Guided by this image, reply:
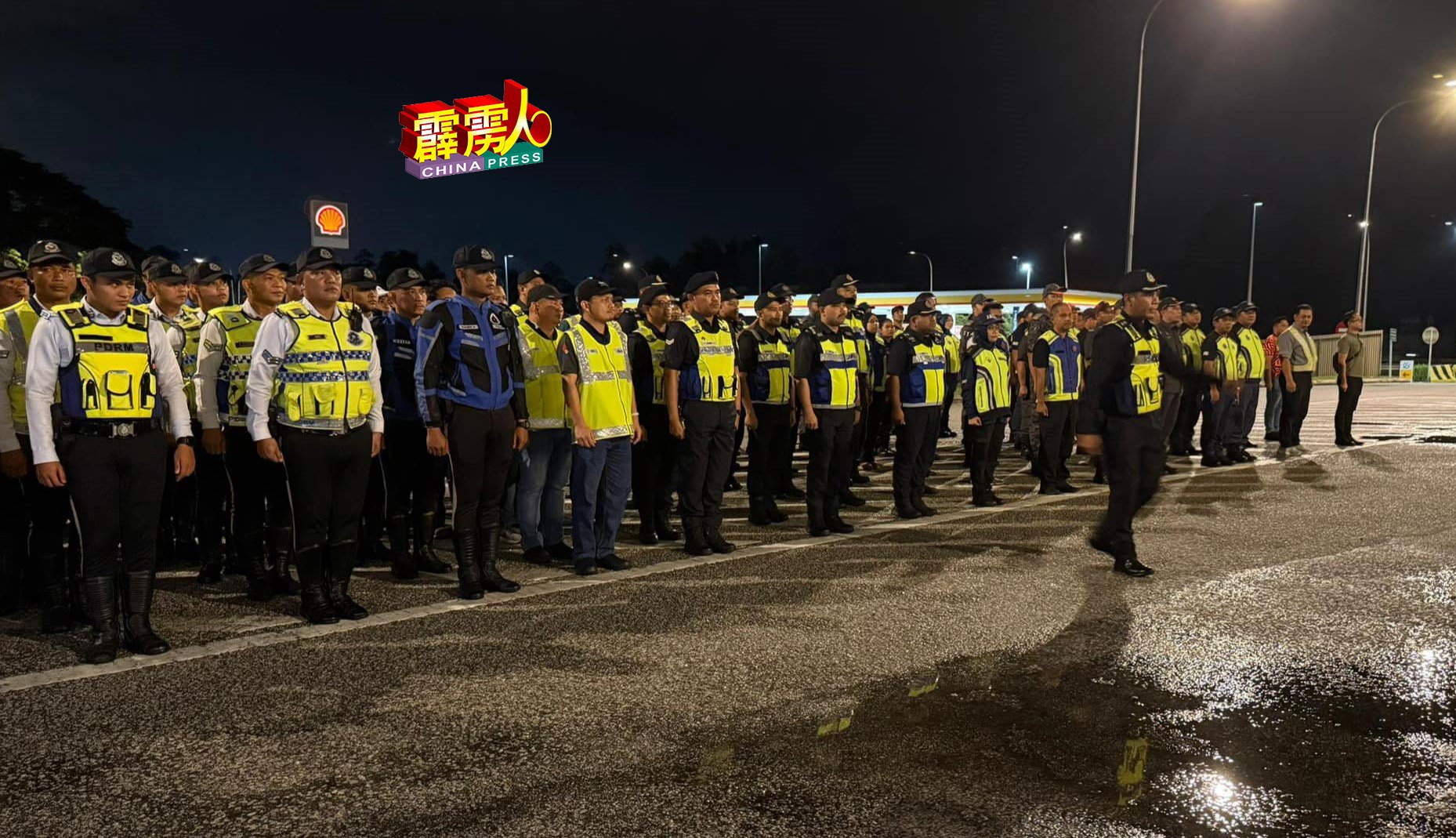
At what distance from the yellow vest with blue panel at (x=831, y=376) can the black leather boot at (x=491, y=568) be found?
313cm

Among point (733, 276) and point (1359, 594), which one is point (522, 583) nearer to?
point (1359, 594)

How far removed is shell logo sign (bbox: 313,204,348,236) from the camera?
12.4 m

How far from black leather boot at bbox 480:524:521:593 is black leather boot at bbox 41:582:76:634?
7.75ft

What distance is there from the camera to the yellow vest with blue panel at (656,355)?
8.93m

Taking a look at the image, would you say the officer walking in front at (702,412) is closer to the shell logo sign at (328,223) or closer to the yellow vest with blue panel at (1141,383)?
the yellow vest with blue panel at (1141,383)

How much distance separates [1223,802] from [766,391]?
6.56 meters

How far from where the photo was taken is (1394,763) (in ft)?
11.8

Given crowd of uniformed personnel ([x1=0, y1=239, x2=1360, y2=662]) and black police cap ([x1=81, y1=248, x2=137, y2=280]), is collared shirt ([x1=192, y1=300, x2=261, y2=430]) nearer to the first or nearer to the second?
crowd of uniformed personnel ([x1=0, y1=239, x2=1360, y2=662])

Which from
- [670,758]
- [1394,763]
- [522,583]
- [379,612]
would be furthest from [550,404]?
[1394,763]

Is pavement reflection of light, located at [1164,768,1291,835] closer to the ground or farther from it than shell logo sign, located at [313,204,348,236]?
closer to the ground

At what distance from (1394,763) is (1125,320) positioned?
13.0ft

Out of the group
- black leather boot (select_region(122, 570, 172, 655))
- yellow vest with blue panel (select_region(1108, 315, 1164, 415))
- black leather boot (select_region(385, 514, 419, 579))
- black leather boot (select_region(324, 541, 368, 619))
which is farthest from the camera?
black leather boot (select_region(385, 514, 419, 579))

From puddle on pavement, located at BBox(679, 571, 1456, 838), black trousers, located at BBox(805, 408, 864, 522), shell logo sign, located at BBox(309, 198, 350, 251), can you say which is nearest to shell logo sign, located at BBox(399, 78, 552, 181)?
shell logo sign, located at BBox(309, 198, 350, 251)

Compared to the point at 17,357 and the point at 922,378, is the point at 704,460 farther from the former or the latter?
the point at 17,357
